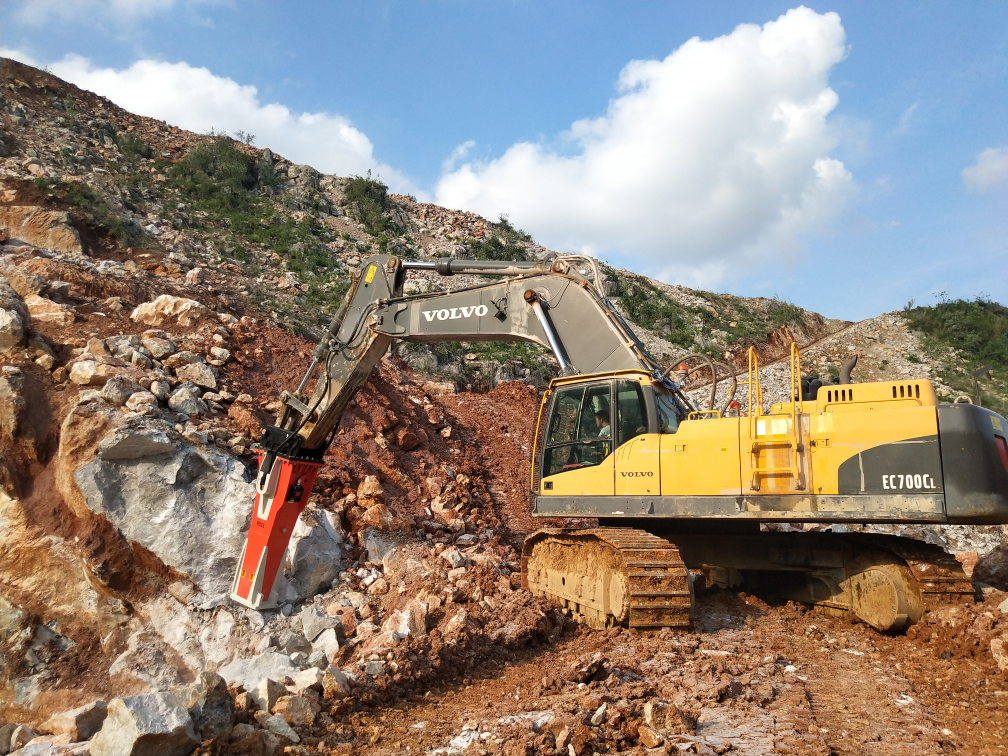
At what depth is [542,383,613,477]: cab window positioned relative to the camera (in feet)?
23.9

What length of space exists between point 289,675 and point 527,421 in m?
9.86

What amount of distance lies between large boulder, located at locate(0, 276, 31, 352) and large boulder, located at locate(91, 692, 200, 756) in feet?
19.3

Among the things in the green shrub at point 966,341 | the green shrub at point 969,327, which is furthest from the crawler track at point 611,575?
the green shrub at point 969,327

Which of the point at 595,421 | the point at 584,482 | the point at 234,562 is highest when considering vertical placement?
the point at 595,421

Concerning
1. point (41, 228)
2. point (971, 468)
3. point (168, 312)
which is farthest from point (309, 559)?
point (41, 228)

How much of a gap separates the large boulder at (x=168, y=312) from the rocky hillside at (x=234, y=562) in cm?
4

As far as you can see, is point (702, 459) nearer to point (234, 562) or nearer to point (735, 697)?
point (735, 697)

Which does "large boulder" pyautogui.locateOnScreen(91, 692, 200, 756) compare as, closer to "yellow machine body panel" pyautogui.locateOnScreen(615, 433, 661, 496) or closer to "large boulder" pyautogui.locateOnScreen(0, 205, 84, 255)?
"yellow machine body panel" pyautogui.locateOnScreen(615, 433, 661, 496)

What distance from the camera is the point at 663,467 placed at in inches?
273

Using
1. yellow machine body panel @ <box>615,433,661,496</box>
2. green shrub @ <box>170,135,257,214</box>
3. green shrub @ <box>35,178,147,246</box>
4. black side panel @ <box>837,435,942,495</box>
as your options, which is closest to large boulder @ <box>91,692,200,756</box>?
yellow machine body panel @ <box>615,433,661,496</box>

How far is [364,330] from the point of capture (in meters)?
8.20

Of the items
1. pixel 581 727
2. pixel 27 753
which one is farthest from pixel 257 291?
pixel 581 727

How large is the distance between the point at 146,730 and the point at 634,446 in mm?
4827

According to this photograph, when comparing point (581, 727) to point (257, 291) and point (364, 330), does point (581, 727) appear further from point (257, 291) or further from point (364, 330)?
point (257, 291)
